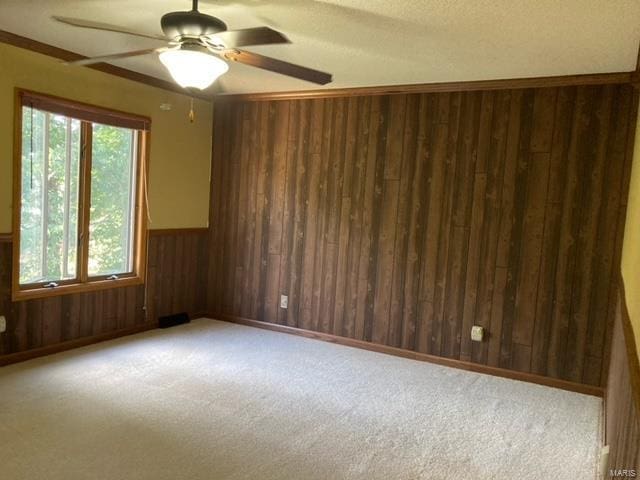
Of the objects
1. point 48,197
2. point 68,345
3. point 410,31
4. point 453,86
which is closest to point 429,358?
point 453,86

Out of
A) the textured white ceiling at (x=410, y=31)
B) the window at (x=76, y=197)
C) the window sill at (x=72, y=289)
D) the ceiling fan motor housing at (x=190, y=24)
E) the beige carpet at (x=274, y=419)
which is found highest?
the textured white ceiling at (x=410, y=31)

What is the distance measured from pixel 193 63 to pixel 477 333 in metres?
2.94

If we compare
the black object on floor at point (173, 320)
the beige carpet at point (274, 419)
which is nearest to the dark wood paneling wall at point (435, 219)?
the black object on floor at point (173, 320)

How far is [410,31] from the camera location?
2.87 metres

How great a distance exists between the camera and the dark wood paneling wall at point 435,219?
12.0 feet

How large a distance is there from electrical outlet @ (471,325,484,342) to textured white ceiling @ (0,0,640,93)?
1.91 meters

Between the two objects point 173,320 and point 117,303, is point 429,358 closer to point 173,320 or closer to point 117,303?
point 173,320

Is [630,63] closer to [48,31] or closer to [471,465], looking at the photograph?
[471,465]

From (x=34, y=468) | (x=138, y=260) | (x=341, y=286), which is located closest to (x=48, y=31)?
(x=138, y=260)

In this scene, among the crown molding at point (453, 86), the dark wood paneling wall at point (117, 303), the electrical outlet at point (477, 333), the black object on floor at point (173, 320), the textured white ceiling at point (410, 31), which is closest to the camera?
the textured white ceiling at point (410, 31)

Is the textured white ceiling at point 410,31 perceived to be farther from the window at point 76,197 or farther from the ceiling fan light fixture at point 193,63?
the window at point 76,197

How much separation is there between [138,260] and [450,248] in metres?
2.74

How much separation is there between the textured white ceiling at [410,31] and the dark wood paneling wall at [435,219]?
0.43m

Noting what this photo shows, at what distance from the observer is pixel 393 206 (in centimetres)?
435
